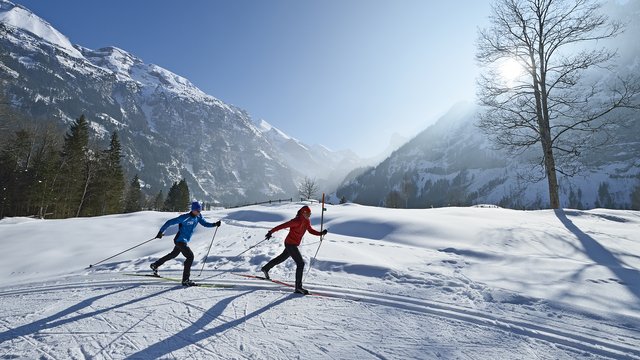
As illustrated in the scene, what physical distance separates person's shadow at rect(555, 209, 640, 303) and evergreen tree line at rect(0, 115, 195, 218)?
141 feet

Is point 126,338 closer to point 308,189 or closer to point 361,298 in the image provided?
point 361,298

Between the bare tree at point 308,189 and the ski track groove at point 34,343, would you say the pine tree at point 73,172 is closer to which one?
the bare tree at point 308,189

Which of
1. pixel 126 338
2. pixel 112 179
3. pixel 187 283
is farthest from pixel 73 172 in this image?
pixel 126 338

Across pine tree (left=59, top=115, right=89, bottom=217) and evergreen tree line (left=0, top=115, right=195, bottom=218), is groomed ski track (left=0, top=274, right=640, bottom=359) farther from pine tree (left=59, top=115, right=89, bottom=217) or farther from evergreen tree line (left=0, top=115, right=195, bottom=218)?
pine tree (left=59, top=115, right=89, bottom=217)

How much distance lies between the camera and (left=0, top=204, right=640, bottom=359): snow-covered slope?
429 centimetres

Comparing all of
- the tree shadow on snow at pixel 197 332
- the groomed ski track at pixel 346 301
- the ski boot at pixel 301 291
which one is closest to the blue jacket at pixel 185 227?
the groomed ski track at pixel 346 301

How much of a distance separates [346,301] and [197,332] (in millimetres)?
2644

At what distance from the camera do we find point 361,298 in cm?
618

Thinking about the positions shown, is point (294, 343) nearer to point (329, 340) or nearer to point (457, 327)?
point (329, 340)

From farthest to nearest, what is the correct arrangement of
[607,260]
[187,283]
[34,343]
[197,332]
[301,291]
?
[607,260] < [187,283] < [301,291] < [197,332] < [34,343]

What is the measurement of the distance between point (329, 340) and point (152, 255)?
778 cm

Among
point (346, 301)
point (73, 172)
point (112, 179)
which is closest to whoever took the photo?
point (346, 301)

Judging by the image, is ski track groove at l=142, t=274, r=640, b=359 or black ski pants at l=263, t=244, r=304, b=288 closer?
ski track groove at l=142, t=274, r=640, b=359

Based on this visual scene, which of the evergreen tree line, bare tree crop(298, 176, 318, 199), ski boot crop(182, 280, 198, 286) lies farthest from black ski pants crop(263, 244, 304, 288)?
bare tree crop(298, 176, 318, 199)
